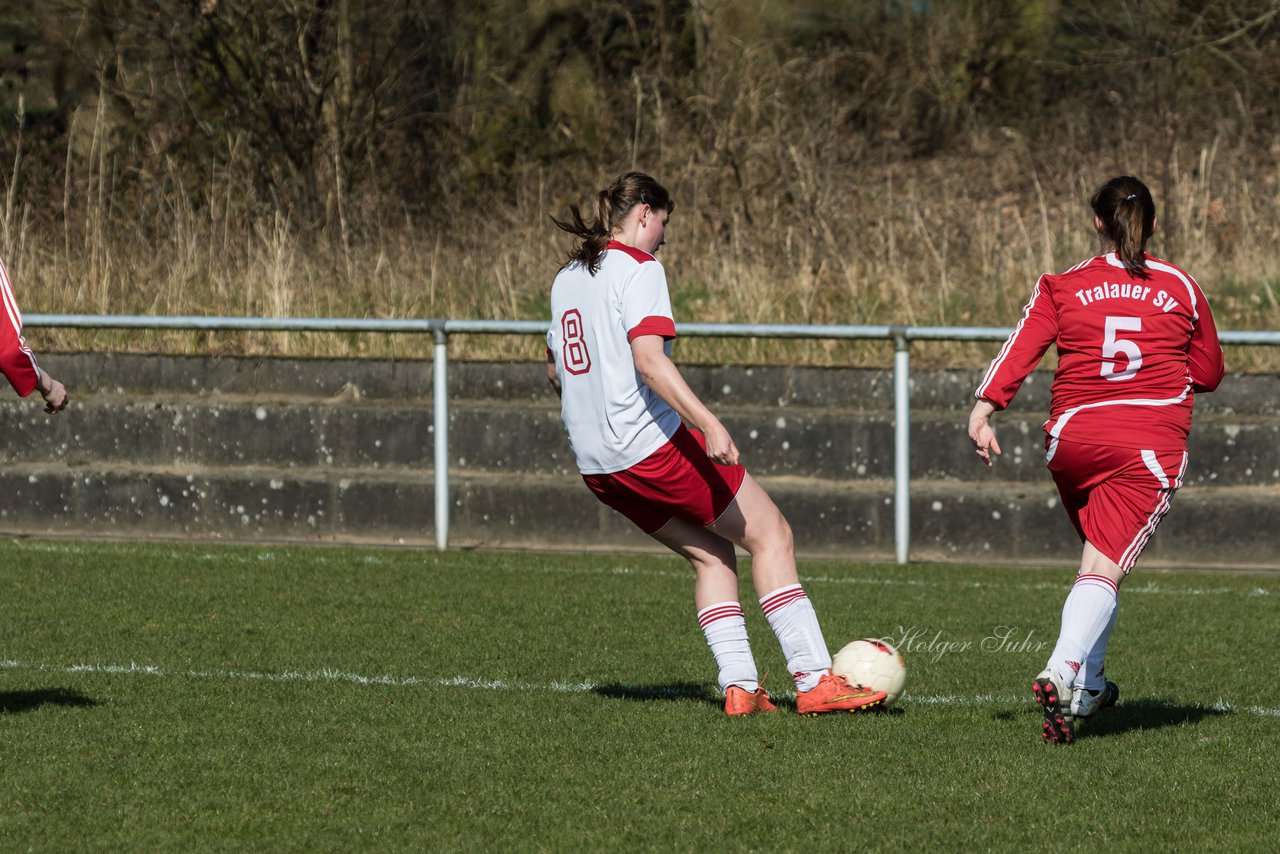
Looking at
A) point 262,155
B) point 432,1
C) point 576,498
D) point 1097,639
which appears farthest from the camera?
point 432,1

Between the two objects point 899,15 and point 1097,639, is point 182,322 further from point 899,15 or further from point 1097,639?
point 899,15

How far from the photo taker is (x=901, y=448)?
11359 millimetres

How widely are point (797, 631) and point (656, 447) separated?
2.76 ft

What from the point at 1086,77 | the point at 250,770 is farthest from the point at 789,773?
the point at 1086,77

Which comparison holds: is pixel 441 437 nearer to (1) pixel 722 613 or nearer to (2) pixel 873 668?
(1) pixel 722 613

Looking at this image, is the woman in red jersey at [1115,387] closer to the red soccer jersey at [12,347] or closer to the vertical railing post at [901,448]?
the red soccer jersey at [12,347]

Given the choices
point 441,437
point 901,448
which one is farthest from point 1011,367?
point 441,437

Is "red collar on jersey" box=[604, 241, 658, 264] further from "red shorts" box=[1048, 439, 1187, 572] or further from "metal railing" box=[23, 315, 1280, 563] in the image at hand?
"metal railing" box=[23, 315, 1280, 563]

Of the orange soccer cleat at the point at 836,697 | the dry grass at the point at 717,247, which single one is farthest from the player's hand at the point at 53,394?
the dry grass at the point at 717,247

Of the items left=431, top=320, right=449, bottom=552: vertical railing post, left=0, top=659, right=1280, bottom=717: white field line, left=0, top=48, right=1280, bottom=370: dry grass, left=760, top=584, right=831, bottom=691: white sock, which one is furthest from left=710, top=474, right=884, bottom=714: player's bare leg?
left=0, top=48, right=1280, bottom=370: dry grass

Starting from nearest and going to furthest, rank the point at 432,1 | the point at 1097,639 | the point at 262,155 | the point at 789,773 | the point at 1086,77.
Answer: the point at 789,773, the point at 1097,639, the point at 262,155, the point at 432,1, the point at 1086,77

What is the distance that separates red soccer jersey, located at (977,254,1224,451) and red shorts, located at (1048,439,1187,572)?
1.6 inches

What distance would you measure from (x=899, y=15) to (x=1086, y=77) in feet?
9.19

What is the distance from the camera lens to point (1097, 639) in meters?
6.02
